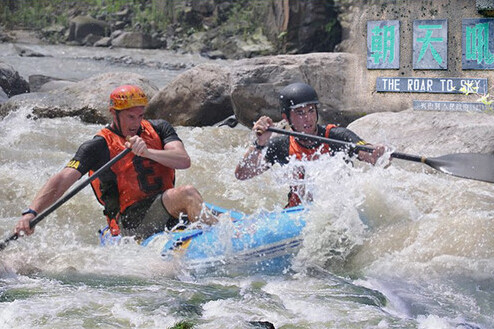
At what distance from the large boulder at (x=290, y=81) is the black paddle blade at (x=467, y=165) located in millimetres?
3529

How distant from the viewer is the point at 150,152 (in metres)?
4.92

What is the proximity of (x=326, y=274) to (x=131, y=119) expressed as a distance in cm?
150

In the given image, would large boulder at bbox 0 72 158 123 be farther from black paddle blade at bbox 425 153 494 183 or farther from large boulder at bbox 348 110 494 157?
black paddle blade at bbox 425 153 494 183

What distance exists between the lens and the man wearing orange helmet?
16.4ft

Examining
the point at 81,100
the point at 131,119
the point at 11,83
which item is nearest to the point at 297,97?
the point at 131,119

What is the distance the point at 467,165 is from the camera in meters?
5.51

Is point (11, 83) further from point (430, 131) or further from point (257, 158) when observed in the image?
point (257, 158)

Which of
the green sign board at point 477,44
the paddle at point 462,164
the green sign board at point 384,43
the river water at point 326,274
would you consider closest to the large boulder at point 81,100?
the green sign board at point 384,43

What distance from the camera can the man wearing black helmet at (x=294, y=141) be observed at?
5195 millimetres

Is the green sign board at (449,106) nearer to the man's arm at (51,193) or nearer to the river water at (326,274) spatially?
the river water at (326,274)

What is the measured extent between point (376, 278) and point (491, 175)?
1.18 m

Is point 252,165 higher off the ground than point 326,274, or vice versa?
point 252,165

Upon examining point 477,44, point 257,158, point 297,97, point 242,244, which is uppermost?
point 477,44

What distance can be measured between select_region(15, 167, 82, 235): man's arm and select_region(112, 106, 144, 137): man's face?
399 mm
